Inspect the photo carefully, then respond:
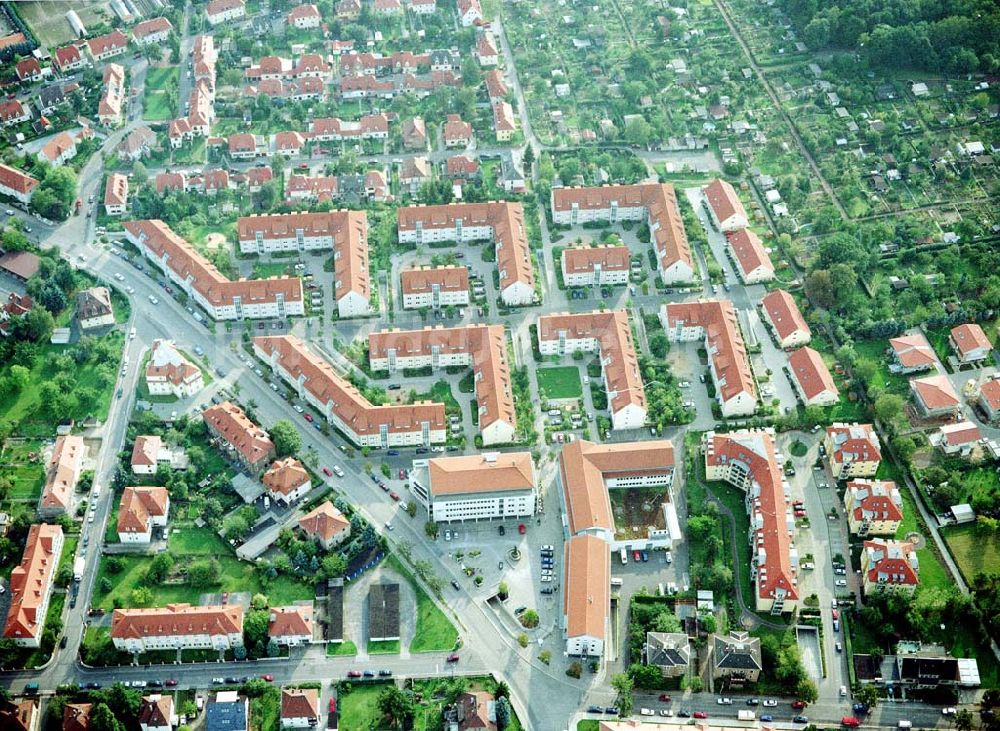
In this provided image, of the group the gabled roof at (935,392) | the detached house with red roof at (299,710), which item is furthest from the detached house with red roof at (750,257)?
the detached house with red roof at (299,710)

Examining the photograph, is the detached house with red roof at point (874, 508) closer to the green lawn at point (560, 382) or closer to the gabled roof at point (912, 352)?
the gabled roof at point (912, 352)

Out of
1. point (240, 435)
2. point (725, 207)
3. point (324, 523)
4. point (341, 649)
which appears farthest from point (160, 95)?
point (341, 649)

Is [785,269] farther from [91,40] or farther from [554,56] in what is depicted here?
[91,40]

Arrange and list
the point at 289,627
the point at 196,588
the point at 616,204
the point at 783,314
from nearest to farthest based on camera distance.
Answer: the point at 289,627, the point at 196,588, the point at 783,314, the point at 616,204

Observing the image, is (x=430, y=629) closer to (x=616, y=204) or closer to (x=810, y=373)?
(x=810, y=373)

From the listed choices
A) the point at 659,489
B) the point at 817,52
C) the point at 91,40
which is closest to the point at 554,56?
the point at 817,52

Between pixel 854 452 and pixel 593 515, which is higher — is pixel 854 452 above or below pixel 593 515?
above
